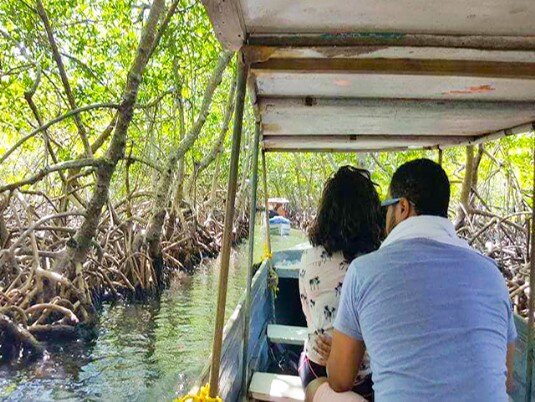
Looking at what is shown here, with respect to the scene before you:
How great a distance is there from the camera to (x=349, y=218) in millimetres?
1838

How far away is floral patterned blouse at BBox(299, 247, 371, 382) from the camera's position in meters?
1.80

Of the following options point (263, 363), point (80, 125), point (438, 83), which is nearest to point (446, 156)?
point (80, 125)

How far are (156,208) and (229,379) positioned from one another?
6.58m

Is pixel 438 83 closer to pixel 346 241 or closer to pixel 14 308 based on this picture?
pixel 346 241

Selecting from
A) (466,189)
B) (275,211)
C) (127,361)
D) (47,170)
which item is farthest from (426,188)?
(275,211)

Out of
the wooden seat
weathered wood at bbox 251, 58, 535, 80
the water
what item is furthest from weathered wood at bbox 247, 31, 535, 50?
the water

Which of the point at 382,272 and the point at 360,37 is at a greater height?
the point at 360,37

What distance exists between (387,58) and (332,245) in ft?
2.34

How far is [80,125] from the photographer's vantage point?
19.5 feet

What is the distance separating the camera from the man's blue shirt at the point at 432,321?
1127 millimetres

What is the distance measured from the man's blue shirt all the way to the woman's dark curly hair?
22.1 inches

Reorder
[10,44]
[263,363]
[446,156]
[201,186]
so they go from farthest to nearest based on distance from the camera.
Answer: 1. [201,186]
2. [446,156]
3. [10,44]
4. [263,363]

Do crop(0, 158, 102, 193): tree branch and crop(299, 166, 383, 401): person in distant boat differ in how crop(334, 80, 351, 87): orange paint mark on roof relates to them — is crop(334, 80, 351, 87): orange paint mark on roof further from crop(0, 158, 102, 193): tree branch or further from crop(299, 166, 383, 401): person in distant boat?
crop(0, 158, 102, 193): tree branch

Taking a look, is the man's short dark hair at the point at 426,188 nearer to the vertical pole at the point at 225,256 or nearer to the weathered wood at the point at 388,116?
the vertical pole at the point at 225,256
